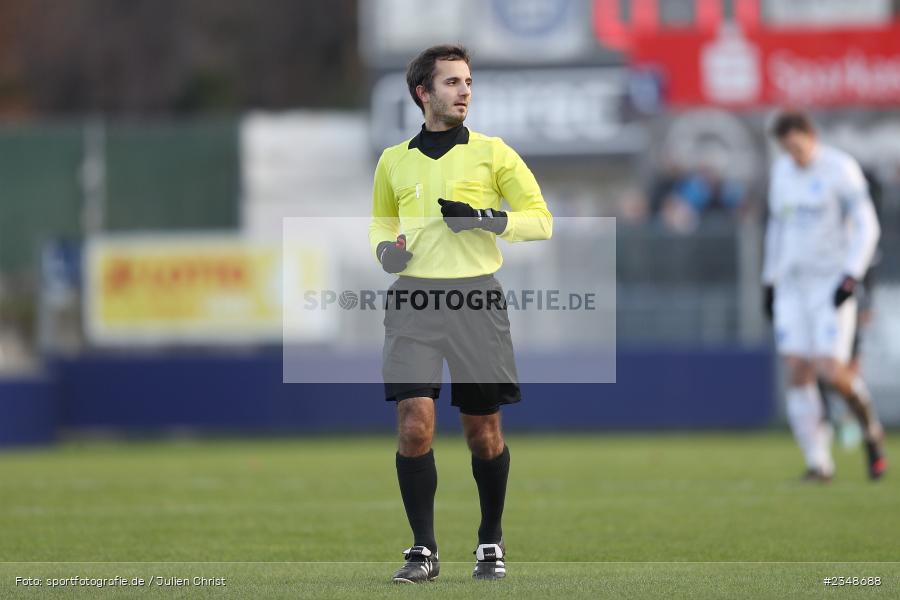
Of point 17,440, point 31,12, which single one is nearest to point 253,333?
point 17,440

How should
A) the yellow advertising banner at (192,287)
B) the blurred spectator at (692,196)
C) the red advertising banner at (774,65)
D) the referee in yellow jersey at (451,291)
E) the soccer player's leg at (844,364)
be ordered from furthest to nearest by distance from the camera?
1. the red advertising banner at (774,65)
2. the blurred spectator at (692,196)
3. the yellow advertising banner at (192,287)
4. the soccer player's leg at (844,364)
5. the referee in yellow jersey at (451,291)

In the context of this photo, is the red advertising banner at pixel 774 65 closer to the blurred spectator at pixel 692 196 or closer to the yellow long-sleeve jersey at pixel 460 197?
the blurred spectator at pixel 692 196

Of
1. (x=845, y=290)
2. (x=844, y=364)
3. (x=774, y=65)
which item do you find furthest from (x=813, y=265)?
(x=774, y=65)

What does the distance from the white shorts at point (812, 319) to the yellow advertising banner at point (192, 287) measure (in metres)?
8.82

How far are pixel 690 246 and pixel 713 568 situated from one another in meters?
11.7

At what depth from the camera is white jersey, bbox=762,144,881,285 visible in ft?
36.7

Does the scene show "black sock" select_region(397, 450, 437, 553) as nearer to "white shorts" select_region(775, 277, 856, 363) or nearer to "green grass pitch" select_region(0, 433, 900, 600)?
"green grass pitch" select_region(0, 433, 900, 600)

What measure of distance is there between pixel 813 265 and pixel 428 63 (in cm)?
503

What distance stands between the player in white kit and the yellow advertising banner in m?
8.79

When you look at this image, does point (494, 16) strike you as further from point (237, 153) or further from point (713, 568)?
point (713, 568)

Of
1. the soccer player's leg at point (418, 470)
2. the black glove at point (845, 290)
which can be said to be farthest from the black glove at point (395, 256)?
the black glove at point (845, 290)

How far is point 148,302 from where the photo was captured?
64.6 feet

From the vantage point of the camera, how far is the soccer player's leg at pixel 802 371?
11.3 metres

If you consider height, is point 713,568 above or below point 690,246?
below
